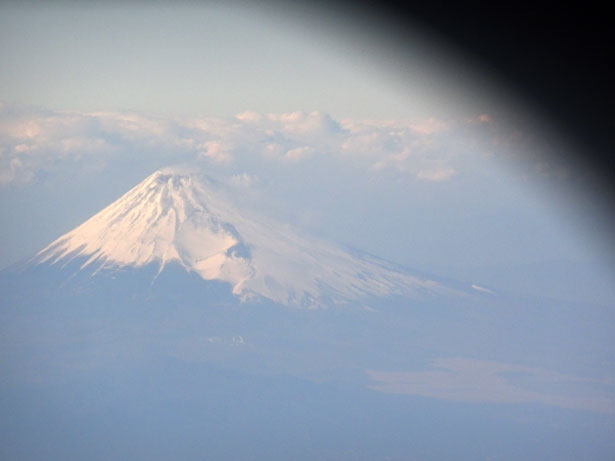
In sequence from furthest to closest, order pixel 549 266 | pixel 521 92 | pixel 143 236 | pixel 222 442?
pixel 549 266
pixel 143 236
pixel 222 442
pixel 521 92

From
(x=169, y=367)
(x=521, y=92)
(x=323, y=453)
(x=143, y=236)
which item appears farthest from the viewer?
(x=143, y=236)

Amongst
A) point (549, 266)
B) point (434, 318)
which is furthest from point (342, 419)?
point (549, 266)

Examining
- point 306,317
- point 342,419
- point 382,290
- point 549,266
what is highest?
point 549,266

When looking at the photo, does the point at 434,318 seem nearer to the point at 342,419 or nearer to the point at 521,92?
the point at 342,419

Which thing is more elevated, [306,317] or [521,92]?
[306,317]

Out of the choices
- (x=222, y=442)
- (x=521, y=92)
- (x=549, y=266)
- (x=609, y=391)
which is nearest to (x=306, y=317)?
(x=222, y=442)

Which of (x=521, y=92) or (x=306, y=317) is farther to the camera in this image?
(x=306, y=317)
